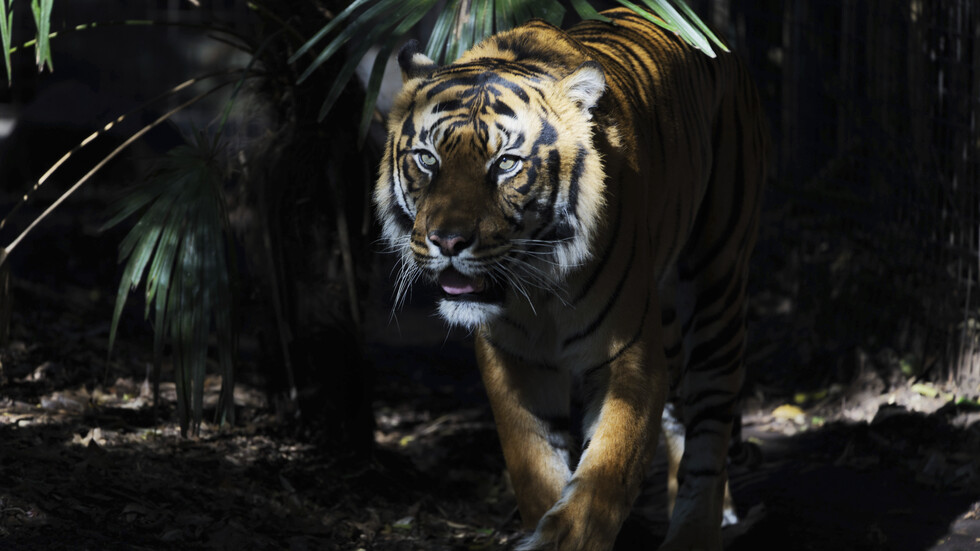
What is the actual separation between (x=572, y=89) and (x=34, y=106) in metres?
7.28

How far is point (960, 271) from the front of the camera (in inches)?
184

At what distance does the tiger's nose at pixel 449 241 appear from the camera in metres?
2.19

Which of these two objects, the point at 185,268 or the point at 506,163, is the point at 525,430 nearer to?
the point at 506,163

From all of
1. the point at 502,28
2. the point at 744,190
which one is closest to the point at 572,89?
the point at 502,28

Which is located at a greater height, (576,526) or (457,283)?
(457,283)

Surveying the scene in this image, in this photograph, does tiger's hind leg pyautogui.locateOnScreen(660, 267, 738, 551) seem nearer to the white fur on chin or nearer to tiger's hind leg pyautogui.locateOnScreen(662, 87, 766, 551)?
tiger's hind leg pyautogui.locateOnScreen(662, 87, 766, 551)

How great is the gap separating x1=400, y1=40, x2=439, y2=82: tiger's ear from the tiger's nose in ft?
1.81

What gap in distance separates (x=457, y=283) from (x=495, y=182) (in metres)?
0.25

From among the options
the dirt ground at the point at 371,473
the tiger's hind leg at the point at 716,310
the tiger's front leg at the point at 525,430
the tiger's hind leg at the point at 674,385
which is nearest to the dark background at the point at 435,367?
the dirt ground at the point at 371,473

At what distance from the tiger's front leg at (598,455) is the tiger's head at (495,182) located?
28cm

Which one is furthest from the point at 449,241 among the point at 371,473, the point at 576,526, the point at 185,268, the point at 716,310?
the point at 371,473

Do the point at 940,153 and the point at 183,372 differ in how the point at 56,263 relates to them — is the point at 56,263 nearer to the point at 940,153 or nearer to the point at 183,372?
the point at 183,372

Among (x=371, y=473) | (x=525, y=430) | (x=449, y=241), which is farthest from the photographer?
(x=371, y=473)

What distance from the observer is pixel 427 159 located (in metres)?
2.39
